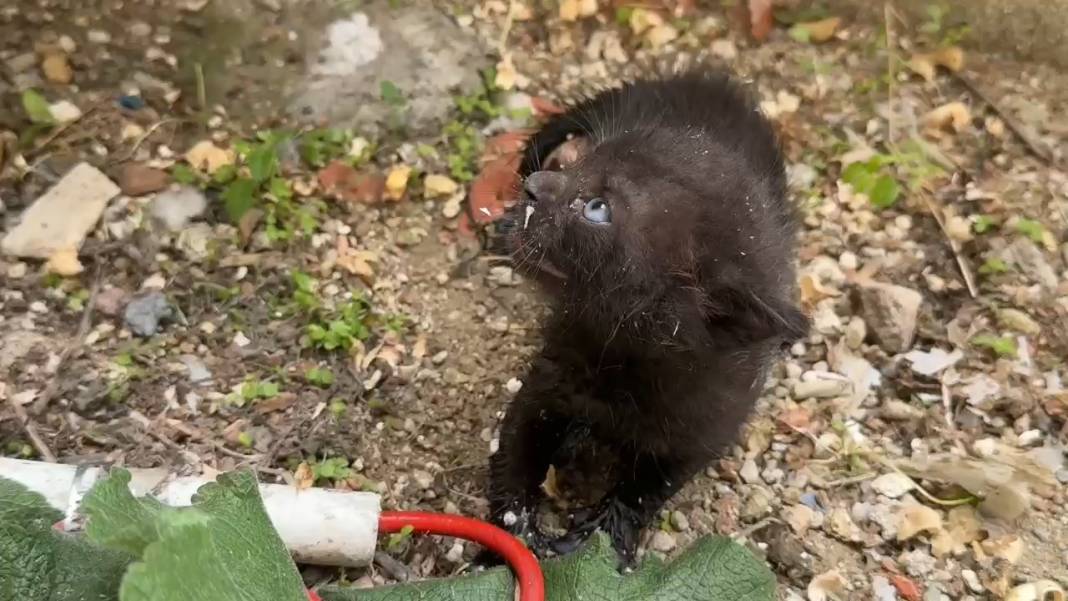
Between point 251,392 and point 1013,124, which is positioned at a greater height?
point 1013,124

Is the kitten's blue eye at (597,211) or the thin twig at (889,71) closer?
the kitten's blue eye at (597,211)

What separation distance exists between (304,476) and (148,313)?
71 centimetres

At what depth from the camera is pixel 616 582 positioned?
1837 mm

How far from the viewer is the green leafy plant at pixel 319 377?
8.42 feet

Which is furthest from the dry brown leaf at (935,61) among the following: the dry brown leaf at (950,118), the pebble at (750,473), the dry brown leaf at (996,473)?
the pebble at (750,473)

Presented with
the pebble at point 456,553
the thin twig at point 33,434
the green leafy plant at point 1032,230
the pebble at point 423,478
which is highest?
the green leafy plant at point 1032,230

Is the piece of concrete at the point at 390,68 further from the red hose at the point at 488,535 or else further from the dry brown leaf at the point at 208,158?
the red hose at the point at 488,535

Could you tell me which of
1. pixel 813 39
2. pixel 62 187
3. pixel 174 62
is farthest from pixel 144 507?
pixel 813 39

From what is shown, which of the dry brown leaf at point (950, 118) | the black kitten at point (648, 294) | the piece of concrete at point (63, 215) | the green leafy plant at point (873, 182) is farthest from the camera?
the dry brown leaf at point (950, 118)

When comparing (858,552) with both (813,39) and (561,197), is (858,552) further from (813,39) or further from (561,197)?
(813,39)

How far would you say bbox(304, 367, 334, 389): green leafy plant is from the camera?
8.42 feet

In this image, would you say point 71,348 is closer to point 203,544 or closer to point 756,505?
point 203,544

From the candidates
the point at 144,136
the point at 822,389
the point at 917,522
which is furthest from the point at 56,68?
the point at 917,522

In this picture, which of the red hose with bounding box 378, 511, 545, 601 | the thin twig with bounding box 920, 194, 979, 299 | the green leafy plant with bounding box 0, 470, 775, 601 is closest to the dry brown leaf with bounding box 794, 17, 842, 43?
the thin twig with bounding box 920, 194, 979, 299
